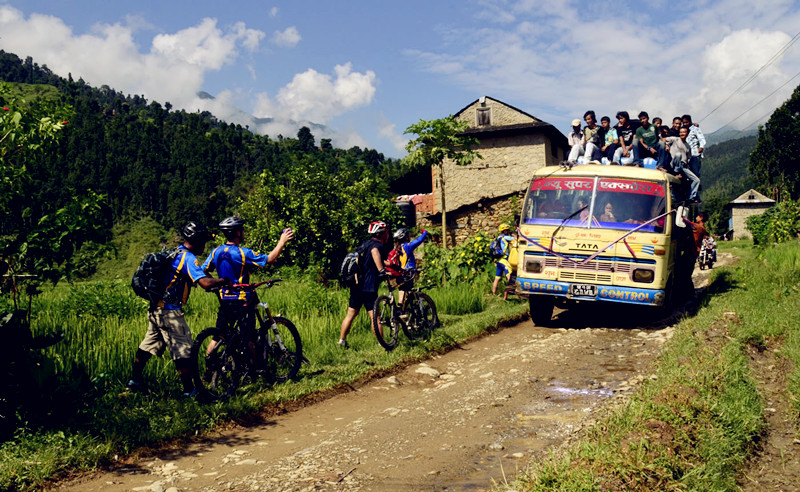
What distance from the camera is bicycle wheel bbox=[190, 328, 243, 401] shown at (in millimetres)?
6191

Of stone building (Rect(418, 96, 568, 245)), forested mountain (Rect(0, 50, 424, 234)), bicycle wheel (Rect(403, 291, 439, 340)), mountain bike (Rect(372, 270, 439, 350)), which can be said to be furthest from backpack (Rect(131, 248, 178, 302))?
forested mountain (Rect(0, 50, 424, 234))

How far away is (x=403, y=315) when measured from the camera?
8.91 metres

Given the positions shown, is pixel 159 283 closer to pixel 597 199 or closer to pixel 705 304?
pixel 597 199

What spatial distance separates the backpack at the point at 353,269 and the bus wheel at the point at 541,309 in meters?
3.24

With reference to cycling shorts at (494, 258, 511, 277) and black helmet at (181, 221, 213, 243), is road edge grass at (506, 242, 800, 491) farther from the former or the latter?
cycling shorts at (494, 258, 511, 277)

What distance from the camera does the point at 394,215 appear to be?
27.3 metres

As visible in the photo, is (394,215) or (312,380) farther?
(394,215)

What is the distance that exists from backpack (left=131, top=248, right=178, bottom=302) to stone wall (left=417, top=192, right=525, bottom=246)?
22613mm

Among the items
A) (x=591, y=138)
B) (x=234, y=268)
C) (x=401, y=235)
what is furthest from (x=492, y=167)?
(x=234, y=268)

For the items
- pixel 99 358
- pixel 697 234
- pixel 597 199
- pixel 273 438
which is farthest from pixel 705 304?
pixel 99 358

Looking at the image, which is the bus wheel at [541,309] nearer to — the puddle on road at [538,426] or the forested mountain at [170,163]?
the puddle on road at [538,426]

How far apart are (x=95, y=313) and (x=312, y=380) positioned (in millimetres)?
6484

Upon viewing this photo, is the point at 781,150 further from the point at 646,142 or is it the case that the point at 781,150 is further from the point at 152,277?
the point at 152,277

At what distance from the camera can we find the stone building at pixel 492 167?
28.8 meters
